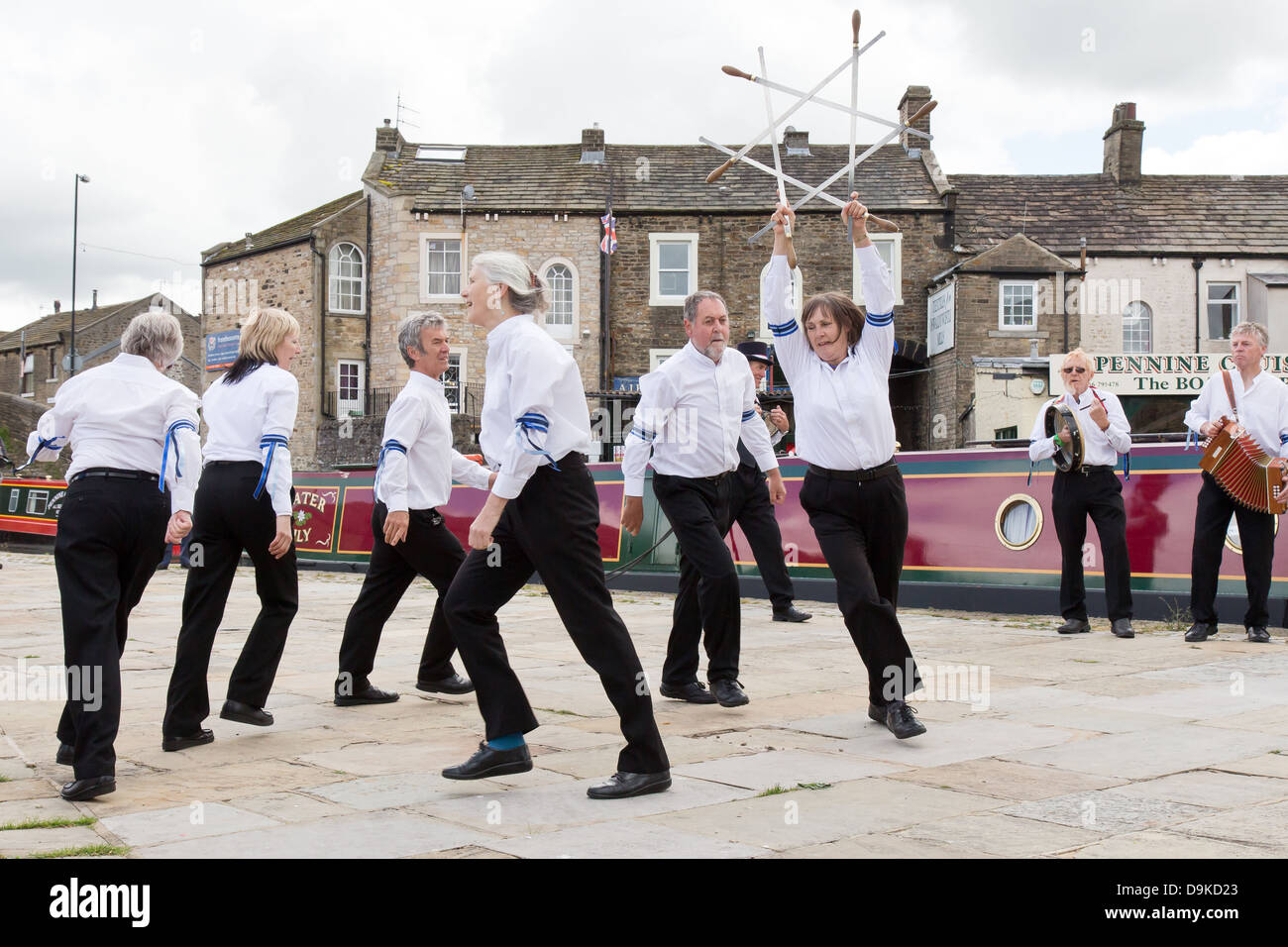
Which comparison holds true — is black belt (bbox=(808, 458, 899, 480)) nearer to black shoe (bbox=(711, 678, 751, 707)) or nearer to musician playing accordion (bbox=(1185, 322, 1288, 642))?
black shoe (bbox=(711, 678, 751, 707))

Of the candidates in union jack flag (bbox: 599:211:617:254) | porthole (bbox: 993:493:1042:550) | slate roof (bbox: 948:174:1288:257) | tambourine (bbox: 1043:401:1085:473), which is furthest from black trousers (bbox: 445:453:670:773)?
A: slate roof (bbox: 948:174:1288:257)

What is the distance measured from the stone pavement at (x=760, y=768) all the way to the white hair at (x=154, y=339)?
5.44 feet

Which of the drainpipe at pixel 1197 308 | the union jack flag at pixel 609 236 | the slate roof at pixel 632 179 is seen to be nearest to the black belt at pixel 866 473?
the union jack flag at pixel 609 236

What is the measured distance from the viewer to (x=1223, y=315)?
109 feet

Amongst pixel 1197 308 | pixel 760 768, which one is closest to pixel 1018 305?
pixel 1197 308

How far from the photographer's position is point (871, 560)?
540cm

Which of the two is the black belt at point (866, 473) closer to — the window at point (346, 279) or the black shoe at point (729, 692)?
the black shoe at point (729, 692)

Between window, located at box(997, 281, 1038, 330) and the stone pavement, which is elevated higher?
window, located at box(997, 281, 1038, 330)

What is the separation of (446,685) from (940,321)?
93.5ft

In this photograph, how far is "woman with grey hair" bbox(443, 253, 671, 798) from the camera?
423 centimetres

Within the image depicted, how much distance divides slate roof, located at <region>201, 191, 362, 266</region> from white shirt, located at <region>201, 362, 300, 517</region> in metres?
32.7

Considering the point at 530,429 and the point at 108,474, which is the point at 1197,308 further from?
the point at 108,474

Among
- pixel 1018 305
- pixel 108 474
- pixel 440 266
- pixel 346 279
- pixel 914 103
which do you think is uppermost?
pixel 914 103
